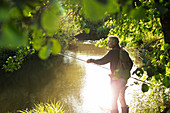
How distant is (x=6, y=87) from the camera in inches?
281

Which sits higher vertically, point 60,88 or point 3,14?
point 3,14

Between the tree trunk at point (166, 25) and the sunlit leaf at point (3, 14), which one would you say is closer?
the sunlit leaf at point (3, 14)

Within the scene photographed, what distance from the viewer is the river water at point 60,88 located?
5.48 m

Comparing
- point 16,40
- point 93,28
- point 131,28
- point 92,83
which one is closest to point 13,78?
point 92,83

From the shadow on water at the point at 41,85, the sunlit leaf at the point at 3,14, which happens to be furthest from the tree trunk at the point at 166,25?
the shadow on water at the point at 41,85

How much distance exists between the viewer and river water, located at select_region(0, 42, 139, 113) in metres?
5.48

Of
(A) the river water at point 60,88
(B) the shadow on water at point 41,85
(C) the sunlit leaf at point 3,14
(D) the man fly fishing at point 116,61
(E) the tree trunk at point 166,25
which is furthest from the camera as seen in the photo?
(B) the shadow on water at point 41,85

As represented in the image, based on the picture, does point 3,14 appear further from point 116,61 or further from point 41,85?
point 41,85

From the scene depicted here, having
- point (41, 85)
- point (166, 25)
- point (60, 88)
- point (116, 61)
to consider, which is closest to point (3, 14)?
point (166, 25)

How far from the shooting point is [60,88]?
683 centimetres

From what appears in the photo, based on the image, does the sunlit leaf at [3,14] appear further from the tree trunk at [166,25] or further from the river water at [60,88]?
the river water at [60,88]

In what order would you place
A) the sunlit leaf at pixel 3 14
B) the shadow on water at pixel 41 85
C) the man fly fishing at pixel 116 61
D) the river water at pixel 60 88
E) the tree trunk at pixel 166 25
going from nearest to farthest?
the sunlit leaf at pixel 3 14
the tree trunk at pixel 166 25
the man fly fishing at pixel 116 61
the river water at pixel 60 88
the shadow on water at pixel 41 85

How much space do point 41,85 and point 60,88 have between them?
987 mm

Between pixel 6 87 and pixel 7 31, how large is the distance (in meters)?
7.54
